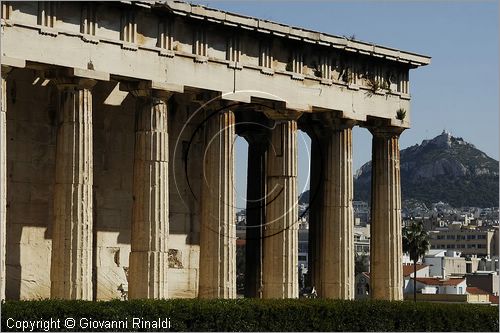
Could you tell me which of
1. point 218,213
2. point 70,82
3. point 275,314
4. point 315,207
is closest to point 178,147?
point 218,213

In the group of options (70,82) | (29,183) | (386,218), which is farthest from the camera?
(386,218)

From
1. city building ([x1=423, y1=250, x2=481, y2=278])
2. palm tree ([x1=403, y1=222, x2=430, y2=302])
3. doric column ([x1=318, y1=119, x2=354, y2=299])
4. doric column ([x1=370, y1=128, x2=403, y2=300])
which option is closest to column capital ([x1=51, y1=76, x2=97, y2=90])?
doric column ([x1=318, y1=119, x2=354, y2=299])

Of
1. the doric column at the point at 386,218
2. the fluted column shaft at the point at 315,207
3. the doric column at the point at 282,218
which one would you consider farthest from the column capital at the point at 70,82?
Answer: the doric column at the point at 386,218

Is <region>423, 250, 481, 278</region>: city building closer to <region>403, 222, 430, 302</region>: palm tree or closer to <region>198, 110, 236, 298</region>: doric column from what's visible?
<region>403, 222, 430, 302</region>: palm tree

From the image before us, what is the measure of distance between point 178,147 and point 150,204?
567 centimetres

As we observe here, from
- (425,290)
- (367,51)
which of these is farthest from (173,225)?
(425,290)

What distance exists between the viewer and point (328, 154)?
53594 mm

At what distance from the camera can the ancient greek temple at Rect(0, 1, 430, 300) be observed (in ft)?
Answer: 144

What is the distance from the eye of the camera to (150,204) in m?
46.0

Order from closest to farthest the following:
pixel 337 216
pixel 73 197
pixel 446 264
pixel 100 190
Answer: pixel 73 197, pixel 100 190, pixel 337 216, pixel 446 264

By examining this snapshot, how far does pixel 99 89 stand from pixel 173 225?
5911mm

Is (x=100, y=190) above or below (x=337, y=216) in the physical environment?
above

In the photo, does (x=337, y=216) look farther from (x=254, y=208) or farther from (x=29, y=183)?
(x=29, y=183)

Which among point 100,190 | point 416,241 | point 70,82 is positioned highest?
point 70,82
